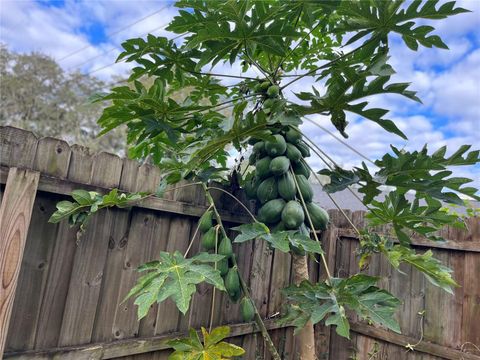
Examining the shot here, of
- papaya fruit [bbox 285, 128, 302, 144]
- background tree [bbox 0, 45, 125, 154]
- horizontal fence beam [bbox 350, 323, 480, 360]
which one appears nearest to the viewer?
papaya fruit [bbox 285, 128, 302, 144]

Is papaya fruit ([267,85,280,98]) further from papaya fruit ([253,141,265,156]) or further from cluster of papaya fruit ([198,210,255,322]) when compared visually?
cluster of papaya fruit ([198,210,255,322])

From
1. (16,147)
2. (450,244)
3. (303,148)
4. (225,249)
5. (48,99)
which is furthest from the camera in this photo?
(48,99)

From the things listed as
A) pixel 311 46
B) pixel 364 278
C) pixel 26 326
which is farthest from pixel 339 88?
pixel 26 326

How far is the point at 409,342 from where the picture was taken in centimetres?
198

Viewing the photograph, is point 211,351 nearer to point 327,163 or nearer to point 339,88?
point 327,163

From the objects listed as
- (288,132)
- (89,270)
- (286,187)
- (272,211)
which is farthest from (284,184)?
(89,270)

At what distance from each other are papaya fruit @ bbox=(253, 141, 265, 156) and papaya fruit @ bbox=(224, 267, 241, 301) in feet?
1.67

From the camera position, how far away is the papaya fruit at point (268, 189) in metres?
1.33

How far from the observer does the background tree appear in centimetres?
1244

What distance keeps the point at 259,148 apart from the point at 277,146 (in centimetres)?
12

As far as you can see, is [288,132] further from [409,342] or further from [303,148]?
[409,342]

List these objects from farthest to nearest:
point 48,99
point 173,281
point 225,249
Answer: point 48,99 → point 225,249 → point 173,281

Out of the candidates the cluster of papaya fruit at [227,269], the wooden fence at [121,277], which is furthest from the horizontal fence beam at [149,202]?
the cluster of papaya fruit at [227,269]

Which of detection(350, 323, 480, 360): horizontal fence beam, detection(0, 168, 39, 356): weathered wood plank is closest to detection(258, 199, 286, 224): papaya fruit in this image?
detection(0, 168, 39, 356): weathered wood plank
